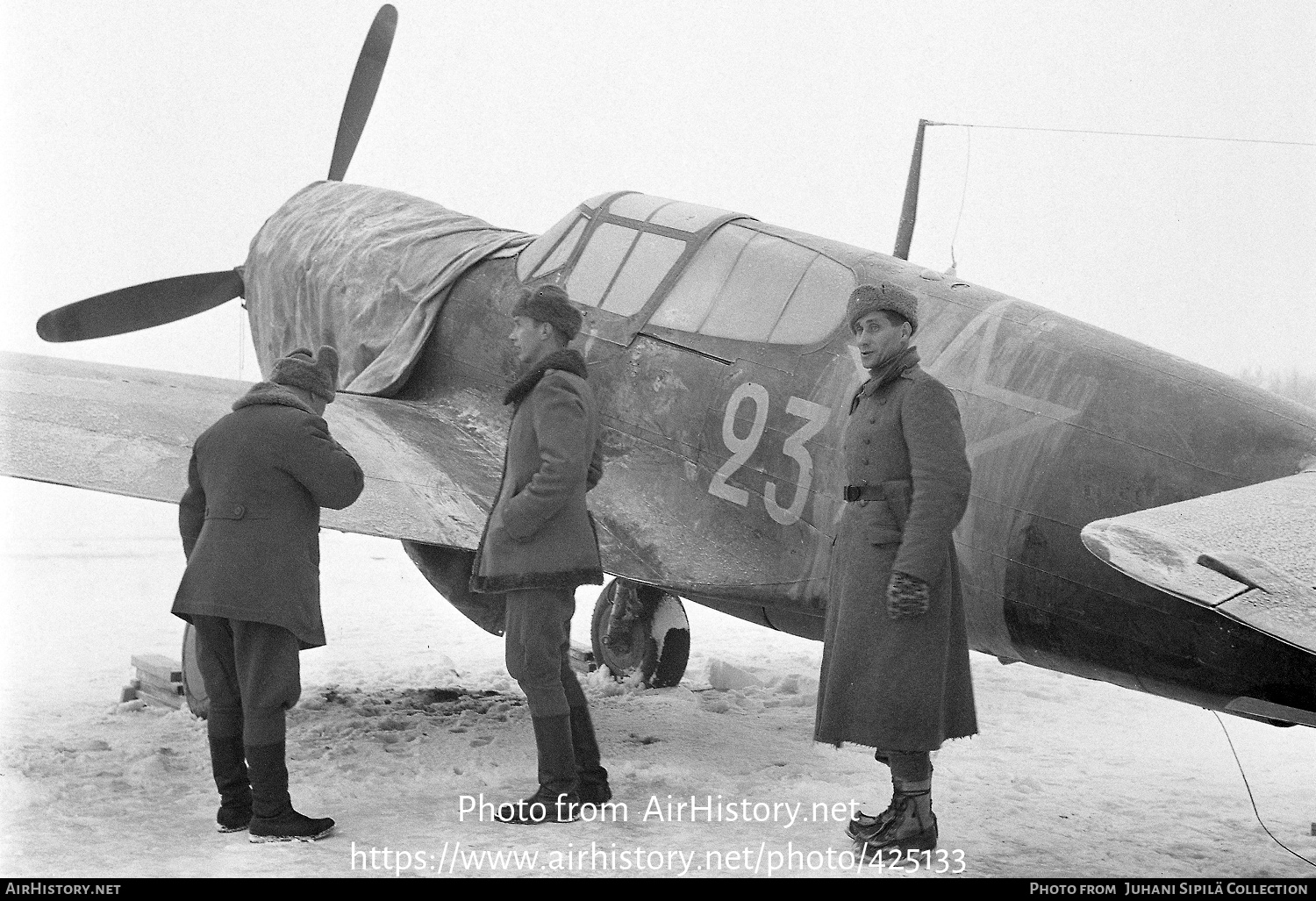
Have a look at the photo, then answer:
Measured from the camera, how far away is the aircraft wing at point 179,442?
15.3 ft

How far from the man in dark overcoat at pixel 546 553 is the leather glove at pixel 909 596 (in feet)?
3.29

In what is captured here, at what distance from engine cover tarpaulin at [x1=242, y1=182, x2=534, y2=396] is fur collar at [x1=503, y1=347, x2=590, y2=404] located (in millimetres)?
2480

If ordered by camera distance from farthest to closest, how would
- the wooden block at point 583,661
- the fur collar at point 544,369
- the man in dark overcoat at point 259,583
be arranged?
the wooden block at point 583,661 → the fur collar at point 544,369 → the man in dark overcoat at point 259,583

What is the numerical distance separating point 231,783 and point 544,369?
5.44ft

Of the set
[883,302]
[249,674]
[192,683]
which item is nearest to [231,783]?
[249,674]

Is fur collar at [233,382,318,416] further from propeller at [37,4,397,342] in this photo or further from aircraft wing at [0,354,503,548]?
propeller at [37,4,397,342]

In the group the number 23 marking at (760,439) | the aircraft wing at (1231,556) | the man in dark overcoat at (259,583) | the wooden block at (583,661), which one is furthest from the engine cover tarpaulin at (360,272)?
the aircraft wing at (1231,556)

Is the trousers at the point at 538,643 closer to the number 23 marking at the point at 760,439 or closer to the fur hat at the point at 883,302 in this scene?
the number 23 marking at the point at 760,439

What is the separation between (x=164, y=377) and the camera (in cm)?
629

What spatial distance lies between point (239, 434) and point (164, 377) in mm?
2539

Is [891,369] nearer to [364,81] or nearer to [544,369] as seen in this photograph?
[544,369]

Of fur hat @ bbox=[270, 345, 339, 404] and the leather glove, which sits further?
fur hat @ bbox=[270, 345, 339, 404]

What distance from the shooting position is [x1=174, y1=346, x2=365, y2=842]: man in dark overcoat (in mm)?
3914

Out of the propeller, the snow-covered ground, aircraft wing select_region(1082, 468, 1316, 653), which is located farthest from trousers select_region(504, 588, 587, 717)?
the propeller
